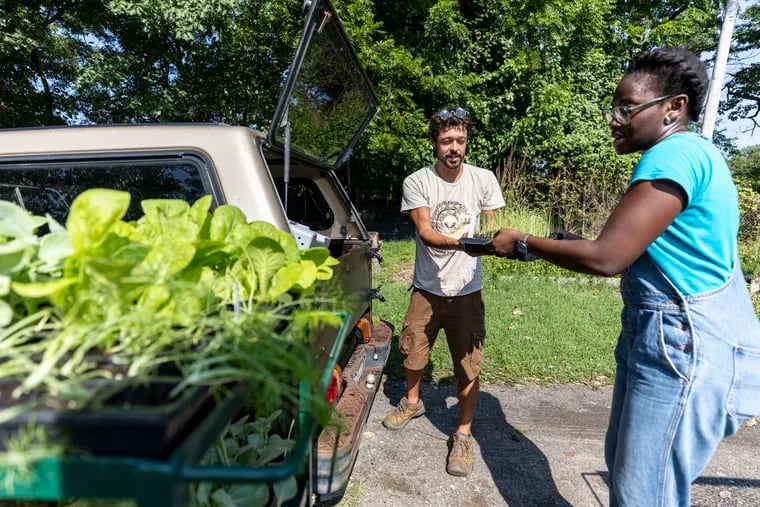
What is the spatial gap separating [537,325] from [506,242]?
348cm

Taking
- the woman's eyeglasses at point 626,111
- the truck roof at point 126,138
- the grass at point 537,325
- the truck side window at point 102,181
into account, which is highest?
the woman's eyeglasses at point 626,111

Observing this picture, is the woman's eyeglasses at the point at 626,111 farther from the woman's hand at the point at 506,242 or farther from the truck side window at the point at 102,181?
the truck side window at the point at 102,181

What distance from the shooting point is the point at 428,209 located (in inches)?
114

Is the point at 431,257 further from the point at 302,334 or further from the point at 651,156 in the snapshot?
the point at 302,334

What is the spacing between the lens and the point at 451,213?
2.92 meters

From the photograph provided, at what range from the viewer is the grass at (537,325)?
4.20 meters

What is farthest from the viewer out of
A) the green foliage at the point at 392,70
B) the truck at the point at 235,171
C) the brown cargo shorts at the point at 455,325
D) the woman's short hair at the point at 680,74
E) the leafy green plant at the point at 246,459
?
the green foliage at the point at 392,70

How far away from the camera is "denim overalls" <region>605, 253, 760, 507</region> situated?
1501 millimetres

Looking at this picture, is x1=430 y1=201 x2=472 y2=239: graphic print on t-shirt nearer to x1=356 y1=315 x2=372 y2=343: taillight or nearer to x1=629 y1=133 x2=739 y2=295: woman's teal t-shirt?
x1=356 y1=315 x2=372 y2=343: taillight

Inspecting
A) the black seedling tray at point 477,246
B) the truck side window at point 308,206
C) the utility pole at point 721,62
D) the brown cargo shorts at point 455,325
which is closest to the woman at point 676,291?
the black seedling tray at point 477,246

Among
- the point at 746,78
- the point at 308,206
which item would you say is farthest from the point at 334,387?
the point at 746,78

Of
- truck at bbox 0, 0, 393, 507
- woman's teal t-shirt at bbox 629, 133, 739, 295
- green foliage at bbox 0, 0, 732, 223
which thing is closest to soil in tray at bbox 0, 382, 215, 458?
truck at bbox 0, 0, 393, 507

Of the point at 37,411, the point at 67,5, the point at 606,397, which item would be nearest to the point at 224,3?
the point at 67,5

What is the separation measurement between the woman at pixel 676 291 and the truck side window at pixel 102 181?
66.3 inches
